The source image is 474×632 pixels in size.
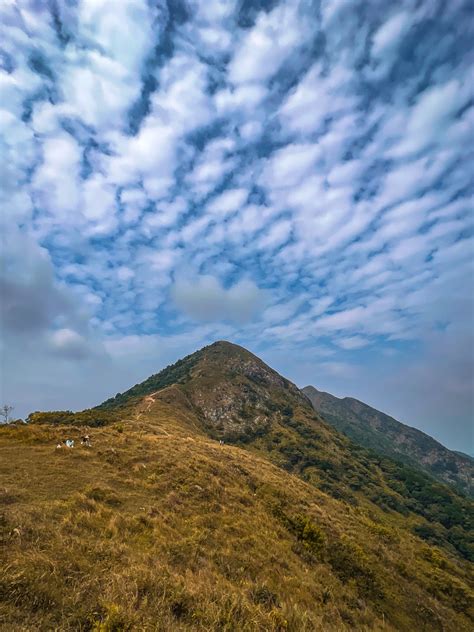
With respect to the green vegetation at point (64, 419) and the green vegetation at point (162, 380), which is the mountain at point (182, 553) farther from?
the green vegetation at point (162, 380)

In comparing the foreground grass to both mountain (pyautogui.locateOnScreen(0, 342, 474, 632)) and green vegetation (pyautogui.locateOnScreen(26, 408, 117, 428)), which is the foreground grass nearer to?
mountain (pyautogui.locateOnScreen(0, 342, 474, 632))

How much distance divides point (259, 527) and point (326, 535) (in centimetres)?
639

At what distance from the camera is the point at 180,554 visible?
13.9m

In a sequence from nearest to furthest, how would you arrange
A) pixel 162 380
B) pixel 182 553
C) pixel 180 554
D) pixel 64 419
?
pixel 180 554 → pixel 182 553 → pixel 64 419 → pixel 162 380

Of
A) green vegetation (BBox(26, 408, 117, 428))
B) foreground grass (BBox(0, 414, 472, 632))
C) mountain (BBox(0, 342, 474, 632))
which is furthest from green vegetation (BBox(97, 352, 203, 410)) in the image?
foreground grass (BBox(0, 414, 472, 632))

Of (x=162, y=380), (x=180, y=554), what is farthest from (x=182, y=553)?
(x=162, y=380)

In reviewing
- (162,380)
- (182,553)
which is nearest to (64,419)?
(182,553)

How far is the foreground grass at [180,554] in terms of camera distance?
854 cm

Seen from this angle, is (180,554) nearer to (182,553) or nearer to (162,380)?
(182,553)

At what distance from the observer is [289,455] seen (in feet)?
307

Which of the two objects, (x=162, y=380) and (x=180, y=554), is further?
(x=162, y=380)

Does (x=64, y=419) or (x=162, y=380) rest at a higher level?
(x=162, y=380)

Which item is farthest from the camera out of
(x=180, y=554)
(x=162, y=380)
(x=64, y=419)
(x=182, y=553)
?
(x=162, y=380)

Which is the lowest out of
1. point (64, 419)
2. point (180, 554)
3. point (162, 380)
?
point (180, 554)
